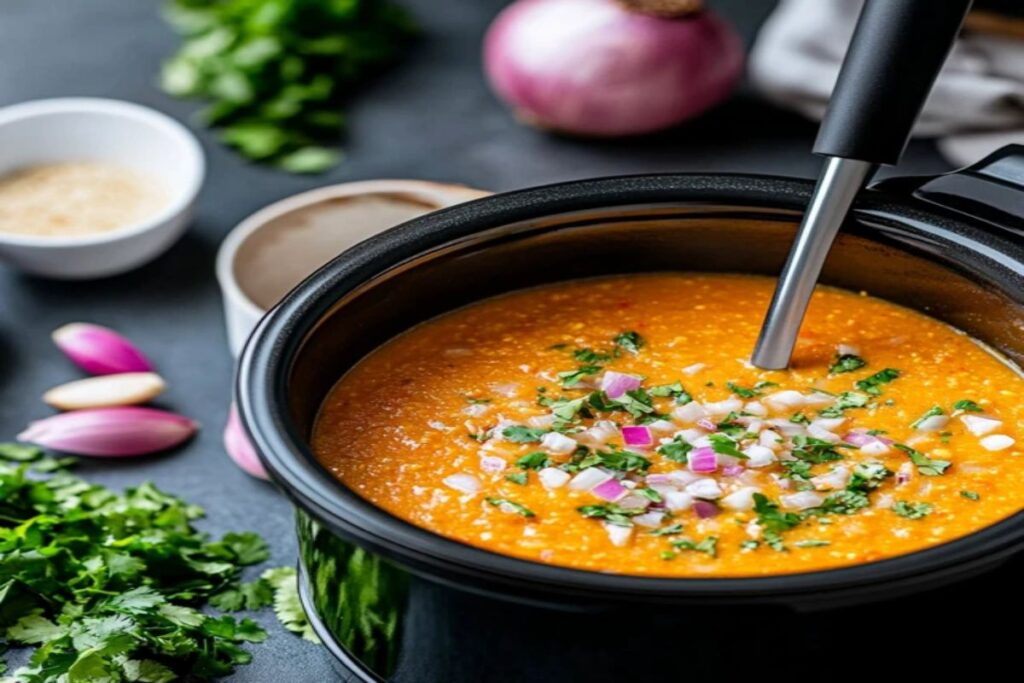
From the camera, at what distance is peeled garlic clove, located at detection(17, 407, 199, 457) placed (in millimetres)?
2484

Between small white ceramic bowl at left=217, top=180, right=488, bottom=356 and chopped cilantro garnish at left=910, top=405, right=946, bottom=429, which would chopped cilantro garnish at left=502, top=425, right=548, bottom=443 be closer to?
chopped cilantro garnish at left=910, top=405, right=946, bottom=429

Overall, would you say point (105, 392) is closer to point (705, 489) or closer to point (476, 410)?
point (476, 410)

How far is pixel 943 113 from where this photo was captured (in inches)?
132

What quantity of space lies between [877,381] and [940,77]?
4.77 feet

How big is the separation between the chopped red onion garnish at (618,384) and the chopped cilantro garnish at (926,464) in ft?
1.13

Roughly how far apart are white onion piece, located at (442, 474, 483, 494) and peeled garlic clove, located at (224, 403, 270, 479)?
67cm

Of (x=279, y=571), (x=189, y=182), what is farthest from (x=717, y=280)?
(x=189, y=182)

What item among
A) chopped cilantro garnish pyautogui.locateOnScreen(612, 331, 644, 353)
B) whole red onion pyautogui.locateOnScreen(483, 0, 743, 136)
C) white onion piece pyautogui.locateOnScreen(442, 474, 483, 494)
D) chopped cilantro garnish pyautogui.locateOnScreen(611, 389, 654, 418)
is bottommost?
whole red onion pyautogui.locateOnScreen(483, 0, 743, 136)

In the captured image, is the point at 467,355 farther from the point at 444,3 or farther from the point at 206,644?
the point at 444,3

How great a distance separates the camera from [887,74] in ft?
6.48

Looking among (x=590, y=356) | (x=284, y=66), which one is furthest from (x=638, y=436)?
(x=284, y=66)

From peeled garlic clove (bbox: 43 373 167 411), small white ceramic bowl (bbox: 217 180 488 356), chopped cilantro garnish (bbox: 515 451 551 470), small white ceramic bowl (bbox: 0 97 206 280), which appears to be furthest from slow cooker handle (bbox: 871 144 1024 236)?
small white ceramic bowl (bbox: 0 97 206 280)

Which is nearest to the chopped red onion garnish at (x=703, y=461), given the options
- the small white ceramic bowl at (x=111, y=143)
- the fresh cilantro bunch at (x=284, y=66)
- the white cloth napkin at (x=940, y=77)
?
the small white ceramic bowl at (x=111, y=143)

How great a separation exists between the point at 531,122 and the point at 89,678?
6.46 ft
